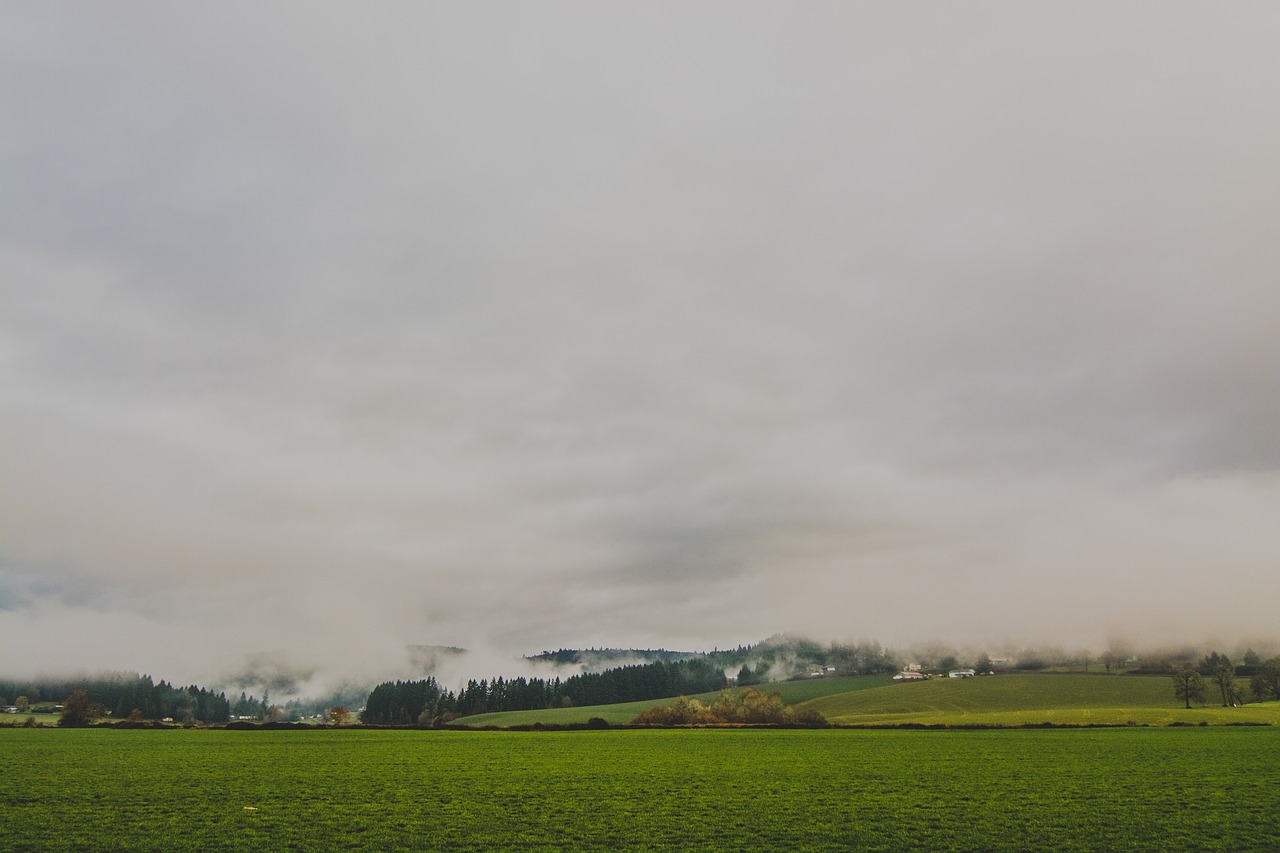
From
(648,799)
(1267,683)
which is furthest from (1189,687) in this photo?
(648,799)

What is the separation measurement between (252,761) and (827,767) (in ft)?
148

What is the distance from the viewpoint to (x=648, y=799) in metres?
40.7

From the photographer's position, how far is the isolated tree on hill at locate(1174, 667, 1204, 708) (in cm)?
16688

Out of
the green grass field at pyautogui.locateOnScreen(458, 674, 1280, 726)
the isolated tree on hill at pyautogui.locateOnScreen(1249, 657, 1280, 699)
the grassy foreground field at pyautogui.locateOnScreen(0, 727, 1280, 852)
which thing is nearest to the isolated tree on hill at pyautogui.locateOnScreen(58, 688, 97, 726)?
the grassy foreground field at pyautogui.locateOnScreen(0, 727, 1280, 852)

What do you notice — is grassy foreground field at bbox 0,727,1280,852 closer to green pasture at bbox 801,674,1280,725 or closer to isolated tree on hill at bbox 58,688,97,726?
green pasture at bbox 801,674,1280,725

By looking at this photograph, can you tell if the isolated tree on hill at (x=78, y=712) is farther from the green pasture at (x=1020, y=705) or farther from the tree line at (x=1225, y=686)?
the tree line at (x=1225, y=686)

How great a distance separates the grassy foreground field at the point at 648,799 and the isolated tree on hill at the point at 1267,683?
464 ft

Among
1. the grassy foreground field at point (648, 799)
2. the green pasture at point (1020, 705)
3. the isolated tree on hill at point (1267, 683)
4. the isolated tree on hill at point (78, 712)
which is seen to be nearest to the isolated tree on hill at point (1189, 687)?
the green pasture at point (1020, 705)

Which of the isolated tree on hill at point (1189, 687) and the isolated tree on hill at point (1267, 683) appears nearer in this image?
the isolated tree on hill at point (1189, 687)

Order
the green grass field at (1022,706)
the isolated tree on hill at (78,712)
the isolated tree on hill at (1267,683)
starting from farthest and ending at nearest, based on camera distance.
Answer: the isolated tree on hill at (1267,683) < the isolated tree on hill at (78,712) < the green grass field at (1022,706)

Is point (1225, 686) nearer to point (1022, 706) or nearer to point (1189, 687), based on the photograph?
point (1189, 687)

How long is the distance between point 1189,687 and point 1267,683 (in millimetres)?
26586

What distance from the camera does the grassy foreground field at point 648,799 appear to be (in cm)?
2995

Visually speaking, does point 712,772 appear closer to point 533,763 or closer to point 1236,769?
point 533,763
